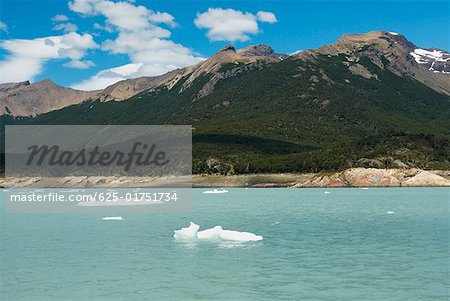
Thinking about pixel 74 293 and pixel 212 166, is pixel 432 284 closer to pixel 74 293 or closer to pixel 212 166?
pixel 74 293

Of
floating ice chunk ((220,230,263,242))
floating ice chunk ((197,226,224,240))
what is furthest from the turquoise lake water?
floating ice chunk ((197,226,224,240))

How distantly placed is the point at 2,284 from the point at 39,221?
125ft

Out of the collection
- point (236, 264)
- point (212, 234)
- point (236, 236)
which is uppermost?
point (212, 234)

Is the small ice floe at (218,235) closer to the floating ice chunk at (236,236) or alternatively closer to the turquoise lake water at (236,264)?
the floating ice chunk at (236,236)

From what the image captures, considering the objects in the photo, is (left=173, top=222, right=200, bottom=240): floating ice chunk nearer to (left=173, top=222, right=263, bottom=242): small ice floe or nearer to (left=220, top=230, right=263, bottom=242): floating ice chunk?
(left=173, top=222, right=263, bottom=242): small ice floe

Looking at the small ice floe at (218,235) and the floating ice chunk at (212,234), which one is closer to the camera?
the small ice floe at (218,235)

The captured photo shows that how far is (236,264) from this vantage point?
1180 inches

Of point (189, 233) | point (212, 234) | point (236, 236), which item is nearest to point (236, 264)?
point (236, 236)

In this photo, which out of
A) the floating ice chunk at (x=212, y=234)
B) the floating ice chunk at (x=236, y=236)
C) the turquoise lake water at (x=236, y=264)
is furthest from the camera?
the floating ice chunk at (x=212, y=234)

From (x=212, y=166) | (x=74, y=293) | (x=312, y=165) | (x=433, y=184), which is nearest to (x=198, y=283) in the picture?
(x=74, y=293)

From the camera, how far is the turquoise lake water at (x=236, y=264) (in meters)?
23.7

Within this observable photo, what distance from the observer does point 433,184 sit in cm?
14625

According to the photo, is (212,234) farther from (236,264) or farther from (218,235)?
(236,264)

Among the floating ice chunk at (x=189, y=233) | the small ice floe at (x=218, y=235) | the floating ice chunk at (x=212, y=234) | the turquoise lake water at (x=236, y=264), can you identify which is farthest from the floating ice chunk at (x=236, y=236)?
the floating ice chunk at (x=189, y=233)
